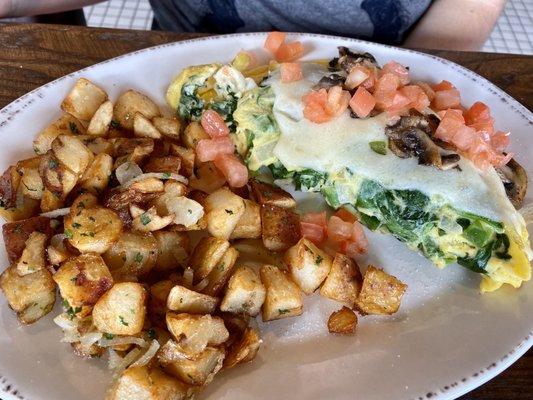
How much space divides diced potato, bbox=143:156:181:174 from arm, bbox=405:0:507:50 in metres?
1.04

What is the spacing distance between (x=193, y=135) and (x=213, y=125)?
0.18 feet

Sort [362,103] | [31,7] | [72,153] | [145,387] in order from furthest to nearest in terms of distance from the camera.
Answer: [31,7] → [362,103] → [72,153] → [145,387]

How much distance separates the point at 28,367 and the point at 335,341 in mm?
561

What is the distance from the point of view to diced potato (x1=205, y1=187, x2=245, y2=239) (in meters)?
1.23

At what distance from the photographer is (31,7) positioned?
5.96ft

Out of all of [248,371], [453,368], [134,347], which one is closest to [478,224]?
[453,368]

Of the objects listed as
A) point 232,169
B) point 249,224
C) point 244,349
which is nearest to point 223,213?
point 249,224

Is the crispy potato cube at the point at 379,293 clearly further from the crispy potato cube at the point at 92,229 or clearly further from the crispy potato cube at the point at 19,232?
the crispy potato cube at the point at 19,232

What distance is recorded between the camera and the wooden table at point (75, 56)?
1627mm

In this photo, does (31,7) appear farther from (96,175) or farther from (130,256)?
(130,256)

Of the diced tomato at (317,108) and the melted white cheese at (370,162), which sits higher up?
the diced tomato at (317,108)

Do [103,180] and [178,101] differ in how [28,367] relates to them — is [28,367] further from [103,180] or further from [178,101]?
[178,101]

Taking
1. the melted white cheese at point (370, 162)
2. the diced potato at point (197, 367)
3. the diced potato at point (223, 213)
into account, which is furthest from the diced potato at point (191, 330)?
the melted white cheese at point (370, 162)

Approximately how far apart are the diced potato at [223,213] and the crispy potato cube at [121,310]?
9.3 inches
